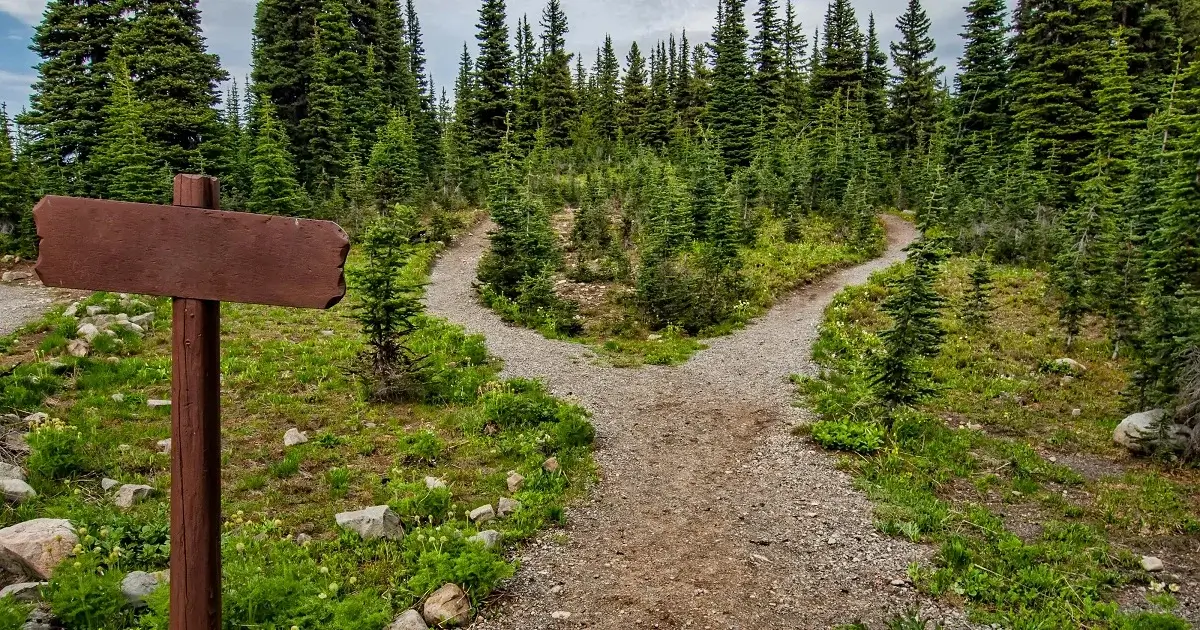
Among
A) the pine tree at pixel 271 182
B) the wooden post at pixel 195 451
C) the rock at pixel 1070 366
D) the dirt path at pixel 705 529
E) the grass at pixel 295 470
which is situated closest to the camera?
the wooden post at pixel 195 451

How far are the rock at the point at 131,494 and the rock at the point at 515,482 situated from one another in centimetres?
429

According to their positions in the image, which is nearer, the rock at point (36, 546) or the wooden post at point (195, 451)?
the wooden post at point (195, 451)

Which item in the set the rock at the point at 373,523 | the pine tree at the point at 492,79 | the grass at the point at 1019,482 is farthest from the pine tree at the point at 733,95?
the rock at the point at 373,523

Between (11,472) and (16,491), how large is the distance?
1.96ft

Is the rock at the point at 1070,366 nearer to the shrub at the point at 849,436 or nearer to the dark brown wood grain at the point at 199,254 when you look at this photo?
the shrub at the point at 849,436

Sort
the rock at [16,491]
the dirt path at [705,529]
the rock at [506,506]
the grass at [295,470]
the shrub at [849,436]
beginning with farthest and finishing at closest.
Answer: the shrub at [849,436], the rock at [506,506], the rock at [16,491], the dirt path at [705,529], the grass at [295,470]

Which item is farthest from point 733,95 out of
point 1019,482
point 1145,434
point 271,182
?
point 1019,482

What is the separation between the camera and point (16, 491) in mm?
6812

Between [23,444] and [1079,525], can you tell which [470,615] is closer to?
[23,444]

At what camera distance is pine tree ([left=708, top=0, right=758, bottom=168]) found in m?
43.8

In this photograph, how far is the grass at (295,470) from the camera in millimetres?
5488

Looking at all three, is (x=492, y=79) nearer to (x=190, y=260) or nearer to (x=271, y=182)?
(x=271, y=182)

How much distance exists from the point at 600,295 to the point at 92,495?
657 inches

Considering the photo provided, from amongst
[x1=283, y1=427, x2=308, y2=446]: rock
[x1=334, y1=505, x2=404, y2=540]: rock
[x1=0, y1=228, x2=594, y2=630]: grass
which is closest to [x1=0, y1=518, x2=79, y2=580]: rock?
[x1=0, y1=228, x2=594, y2=630]: grass
